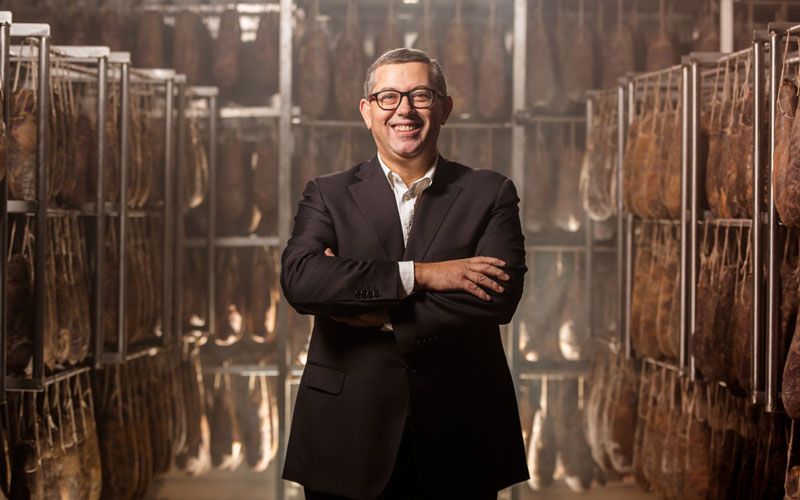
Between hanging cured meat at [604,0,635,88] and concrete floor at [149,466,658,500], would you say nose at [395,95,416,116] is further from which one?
hanging cured meat at [604,0,635,88]

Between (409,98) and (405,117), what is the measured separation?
0.04m

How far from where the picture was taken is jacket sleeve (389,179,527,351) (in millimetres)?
2264

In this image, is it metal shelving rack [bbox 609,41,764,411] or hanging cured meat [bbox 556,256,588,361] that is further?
hanging cured meat [bbox 556,256,588,361]

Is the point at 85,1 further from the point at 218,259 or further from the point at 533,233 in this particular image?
the point at 533,233

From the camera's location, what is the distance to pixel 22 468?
3.36 m

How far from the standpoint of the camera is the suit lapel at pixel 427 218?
2.34 m

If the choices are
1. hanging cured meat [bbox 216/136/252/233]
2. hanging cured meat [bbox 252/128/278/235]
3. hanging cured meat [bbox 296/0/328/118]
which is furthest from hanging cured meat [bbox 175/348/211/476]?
hanging cured meat [bbox 296/0/328/118]

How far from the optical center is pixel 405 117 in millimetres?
2312

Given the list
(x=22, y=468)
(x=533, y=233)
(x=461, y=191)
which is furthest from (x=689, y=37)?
(x=22, y=468)

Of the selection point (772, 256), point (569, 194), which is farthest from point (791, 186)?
point (569, 194)

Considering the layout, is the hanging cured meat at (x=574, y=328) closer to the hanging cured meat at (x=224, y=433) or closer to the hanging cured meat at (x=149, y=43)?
the hanging cured meat at (x=224, y=433)

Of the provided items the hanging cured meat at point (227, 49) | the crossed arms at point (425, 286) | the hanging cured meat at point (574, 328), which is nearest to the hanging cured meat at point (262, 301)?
the hanging cured meat at point (227, 49)

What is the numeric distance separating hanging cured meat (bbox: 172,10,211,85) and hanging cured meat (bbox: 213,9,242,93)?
0.09 m

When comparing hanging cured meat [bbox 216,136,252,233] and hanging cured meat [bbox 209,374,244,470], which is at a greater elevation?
hanging cured meat [bbox 216,136,252,233]
